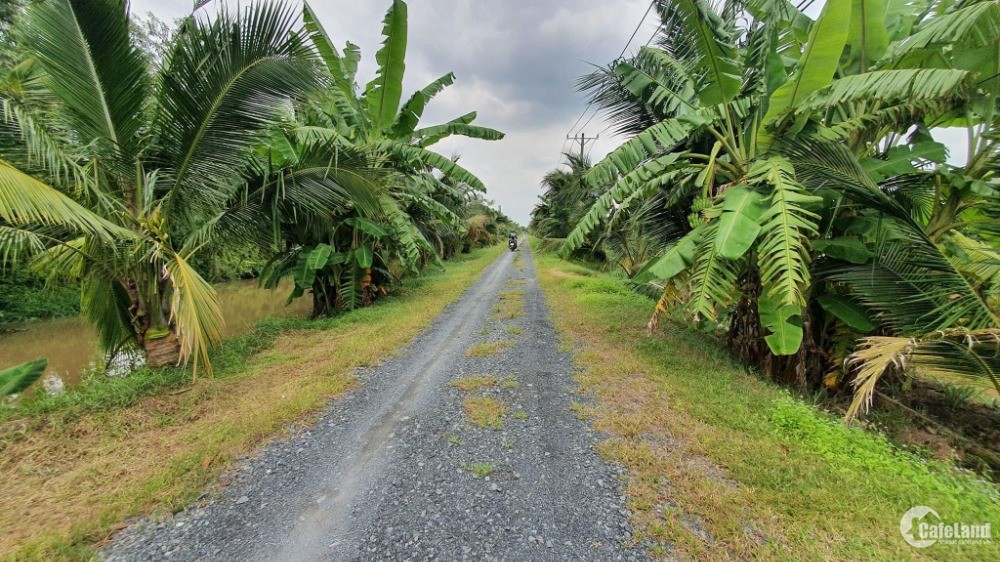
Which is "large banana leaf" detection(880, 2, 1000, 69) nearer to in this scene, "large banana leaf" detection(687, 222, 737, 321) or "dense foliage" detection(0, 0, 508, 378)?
"large banana leaf" detection(687, 222, 737, 321)

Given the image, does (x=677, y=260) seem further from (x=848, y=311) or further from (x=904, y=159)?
(x=904, y=159)

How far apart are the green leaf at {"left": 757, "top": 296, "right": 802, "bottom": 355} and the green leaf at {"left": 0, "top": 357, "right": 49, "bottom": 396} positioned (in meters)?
7.39

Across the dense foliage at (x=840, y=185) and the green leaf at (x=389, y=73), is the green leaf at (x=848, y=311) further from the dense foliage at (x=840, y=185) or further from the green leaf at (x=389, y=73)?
the green leaf at (x=389, y=73)

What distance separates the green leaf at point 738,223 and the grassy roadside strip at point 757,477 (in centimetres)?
147

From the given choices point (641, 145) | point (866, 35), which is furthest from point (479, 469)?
point (866, 35)

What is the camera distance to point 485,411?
3422 mm

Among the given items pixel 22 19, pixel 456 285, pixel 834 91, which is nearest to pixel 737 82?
pixel 834 91

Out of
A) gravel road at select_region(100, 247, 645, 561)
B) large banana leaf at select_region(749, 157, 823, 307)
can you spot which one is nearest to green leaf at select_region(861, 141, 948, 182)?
large banana leaf at select_region(749, 157, 823, 307)

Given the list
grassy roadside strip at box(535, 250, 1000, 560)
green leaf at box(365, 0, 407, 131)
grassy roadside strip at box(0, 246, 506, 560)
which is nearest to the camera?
grassy roadside strip at box(535, 250, 1000, 560)

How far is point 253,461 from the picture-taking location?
2.70 metres

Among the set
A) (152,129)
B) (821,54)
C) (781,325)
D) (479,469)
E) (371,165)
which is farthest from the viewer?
(371,165)

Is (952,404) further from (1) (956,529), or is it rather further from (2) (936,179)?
(1) (956,529)

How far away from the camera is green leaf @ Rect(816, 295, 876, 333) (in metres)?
3.69

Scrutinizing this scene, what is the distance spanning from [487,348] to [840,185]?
433 cm
